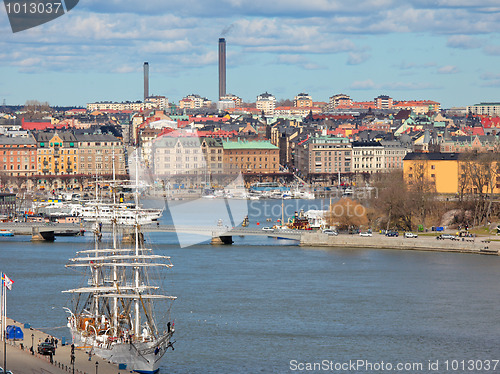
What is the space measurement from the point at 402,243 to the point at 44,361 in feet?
76.1

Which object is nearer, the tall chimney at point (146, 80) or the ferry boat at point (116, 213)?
the ferry boat at point (116, 213)

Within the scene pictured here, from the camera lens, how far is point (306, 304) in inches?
1175

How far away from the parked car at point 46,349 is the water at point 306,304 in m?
2.54

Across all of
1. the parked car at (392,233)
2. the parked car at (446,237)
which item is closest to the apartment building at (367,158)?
the parked car at (392,233)

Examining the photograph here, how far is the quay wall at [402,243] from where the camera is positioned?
40.9 meters

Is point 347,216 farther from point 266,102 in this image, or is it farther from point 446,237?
point 266,102

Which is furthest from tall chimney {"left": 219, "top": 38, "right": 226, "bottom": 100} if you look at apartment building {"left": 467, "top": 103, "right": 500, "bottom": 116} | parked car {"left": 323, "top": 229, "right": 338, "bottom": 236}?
parked car {"left": 323, "top": 229, "right": 338, "bottom": 236}

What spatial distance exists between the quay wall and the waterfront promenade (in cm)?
2047

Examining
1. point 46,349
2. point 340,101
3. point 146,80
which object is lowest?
point 46,349

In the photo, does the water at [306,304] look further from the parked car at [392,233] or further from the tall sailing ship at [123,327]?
the parked car at [392,233]

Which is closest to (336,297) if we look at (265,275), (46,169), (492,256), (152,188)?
(265,275)

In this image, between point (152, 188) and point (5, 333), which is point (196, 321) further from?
point (152, 188)

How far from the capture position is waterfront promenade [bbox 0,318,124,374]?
20.2 metres

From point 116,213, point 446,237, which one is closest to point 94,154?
point 446,237
